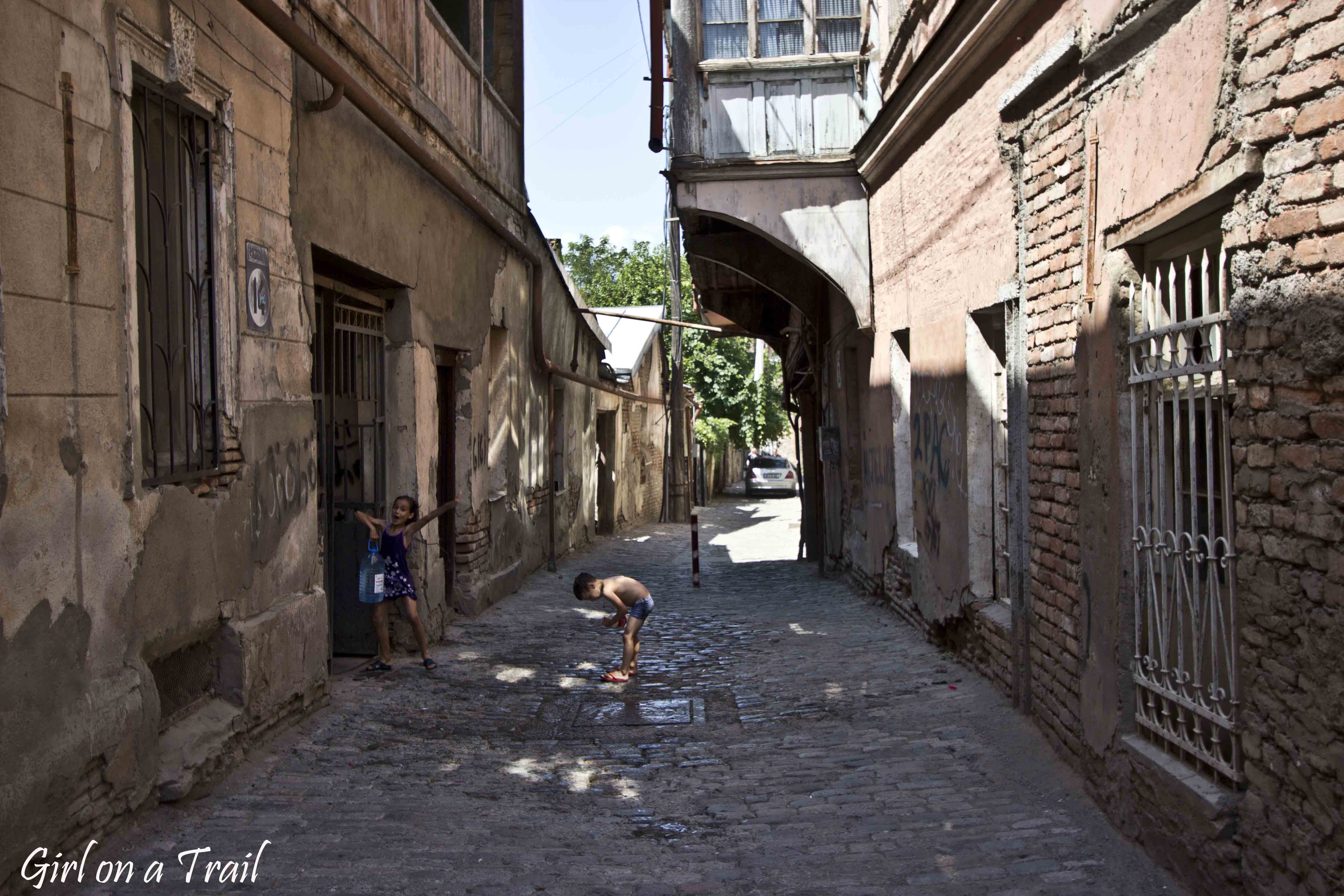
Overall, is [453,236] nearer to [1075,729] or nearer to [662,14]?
[662,14]

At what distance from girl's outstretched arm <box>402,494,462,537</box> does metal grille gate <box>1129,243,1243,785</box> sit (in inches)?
180

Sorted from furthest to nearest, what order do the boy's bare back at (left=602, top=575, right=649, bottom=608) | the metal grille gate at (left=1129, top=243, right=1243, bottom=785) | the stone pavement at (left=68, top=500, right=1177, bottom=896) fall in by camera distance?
the boy's bare back at (left=602, top=575, right=649, bottom=608), the stone pavement at (left=68, top=500, right=1177, bottom=896), the metal grille gate at (left=1129, top=243, right=1243, bottom=785)

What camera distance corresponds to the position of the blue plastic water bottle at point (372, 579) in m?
6.91

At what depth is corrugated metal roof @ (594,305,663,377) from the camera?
21656mm

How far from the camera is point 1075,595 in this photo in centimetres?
490

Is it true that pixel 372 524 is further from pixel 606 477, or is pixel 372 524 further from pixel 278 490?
pixel 606 477

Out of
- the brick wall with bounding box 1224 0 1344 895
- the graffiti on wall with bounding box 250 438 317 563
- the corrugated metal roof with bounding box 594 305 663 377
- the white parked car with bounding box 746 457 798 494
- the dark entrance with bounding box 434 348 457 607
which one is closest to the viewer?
the brick wall with bounding box 1224 0 1344 895

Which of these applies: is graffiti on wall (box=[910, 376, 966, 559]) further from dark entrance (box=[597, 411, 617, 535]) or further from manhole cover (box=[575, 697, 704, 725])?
dark entrance (box=[597, 411, 617, 535])

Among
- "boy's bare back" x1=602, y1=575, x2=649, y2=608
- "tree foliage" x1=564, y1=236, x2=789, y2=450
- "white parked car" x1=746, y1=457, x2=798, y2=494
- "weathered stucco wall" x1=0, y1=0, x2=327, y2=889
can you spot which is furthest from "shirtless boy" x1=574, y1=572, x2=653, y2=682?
"white parked car" x1=746, y1=457, x2=798, y2=494

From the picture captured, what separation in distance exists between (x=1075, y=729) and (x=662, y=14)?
7.76 metres

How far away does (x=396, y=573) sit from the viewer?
7125 millimetres

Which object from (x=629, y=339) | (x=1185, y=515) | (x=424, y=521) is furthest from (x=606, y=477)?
(x=1185, y=515)

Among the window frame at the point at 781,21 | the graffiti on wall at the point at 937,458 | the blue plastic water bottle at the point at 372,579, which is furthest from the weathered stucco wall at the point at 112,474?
the window frame at the point at 781,21

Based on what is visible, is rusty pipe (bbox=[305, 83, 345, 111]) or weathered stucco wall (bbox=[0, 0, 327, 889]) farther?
rusty pipe (bbox=[305, 83, 345, 111])
